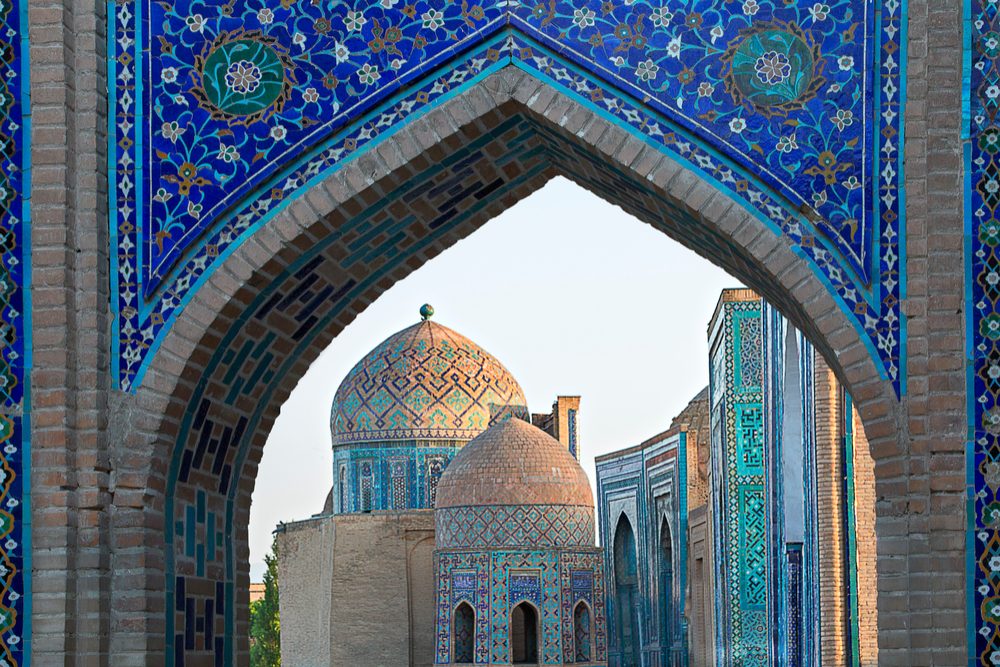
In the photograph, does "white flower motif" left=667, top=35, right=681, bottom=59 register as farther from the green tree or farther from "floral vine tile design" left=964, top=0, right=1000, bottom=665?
the green tree

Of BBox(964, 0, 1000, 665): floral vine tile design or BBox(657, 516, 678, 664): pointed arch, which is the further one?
BBox(657, 516, 678, 664): pointed arch

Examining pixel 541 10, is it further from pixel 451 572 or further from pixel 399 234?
pixel 451 572

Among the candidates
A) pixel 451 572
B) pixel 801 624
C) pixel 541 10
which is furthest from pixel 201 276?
pixel 451 572

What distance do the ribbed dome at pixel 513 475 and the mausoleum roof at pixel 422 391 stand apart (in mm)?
3690

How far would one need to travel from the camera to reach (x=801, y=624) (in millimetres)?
12695

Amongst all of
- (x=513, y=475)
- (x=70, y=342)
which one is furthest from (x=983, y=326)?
(x=513, y=475)

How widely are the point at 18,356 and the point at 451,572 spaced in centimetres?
1338

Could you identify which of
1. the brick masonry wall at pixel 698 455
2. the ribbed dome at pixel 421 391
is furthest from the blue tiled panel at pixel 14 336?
the ribbed dome at pixel 421 391

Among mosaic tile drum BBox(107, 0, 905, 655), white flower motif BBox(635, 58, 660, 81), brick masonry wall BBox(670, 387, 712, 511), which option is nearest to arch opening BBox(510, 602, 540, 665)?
brick masonry wall BBox(670, 387, 712, 511)

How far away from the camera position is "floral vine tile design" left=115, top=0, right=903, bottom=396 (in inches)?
226

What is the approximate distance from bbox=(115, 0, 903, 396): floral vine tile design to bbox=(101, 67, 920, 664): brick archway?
3.0 inches

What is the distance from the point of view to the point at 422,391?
2380cm

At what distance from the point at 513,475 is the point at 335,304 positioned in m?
13.0

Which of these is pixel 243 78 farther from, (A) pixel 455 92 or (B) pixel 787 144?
(B) pixel 787 144
